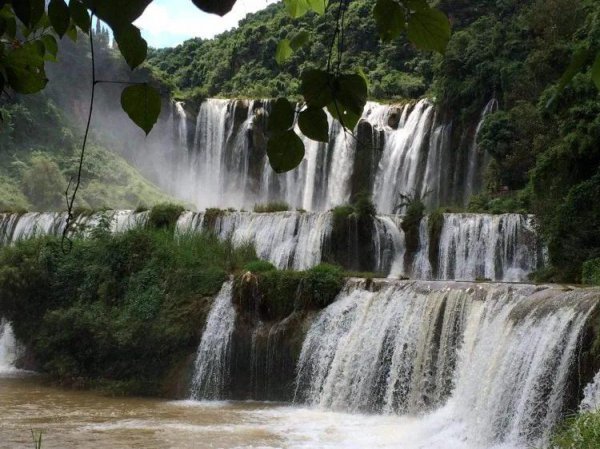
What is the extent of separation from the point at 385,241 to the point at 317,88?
17136mm

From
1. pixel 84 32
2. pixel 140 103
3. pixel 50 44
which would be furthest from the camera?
pixel 50 44

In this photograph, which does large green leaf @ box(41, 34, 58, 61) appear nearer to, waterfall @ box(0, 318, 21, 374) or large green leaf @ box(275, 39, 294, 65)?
large green leaf @ box(275, 39, 294, 65)

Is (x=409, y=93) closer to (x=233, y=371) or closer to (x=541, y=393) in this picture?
(x=233, y=371)

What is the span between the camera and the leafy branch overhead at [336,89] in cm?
103

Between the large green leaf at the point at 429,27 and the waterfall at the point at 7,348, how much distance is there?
1533 centimetres

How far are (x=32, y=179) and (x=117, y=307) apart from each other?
21315 millimetres

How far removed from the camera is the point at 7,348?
1570 cm

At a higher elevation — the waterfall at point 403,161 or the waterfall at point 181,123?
the waterfall at point 181,123

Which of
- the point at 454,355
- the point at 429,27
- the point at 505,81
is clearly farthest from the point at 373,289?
the point at 505,81

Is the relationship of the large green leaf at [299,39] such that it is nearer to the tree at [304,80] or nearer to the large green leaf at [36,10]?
the tree at [304,80]

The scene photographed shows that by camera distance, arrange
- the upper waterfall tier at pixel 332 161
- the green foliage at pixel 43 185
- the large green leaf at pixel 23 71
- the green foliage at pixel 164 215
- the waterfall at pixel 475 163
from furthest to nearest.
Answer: the green foliage at pixel 43 185 → the upper waterfall tier at pixel 332 161 → the waterfall at pixel 475 163 → the green foliage at pixel 164 215 → the large green leaf at pixel 23 71

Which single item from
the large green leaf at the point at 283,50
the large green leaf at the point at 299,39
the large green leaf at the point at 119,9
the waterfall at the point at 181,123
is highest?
Result: the waterfall at the point at 181,123

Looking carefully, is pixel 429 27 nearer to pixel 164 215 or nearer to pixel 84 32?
pixel 84 32

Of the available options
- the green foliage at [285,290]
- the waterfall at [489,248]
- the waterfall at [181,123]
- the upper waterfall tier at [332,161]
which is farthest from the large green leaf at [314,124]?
the waterfall at [181,123]
